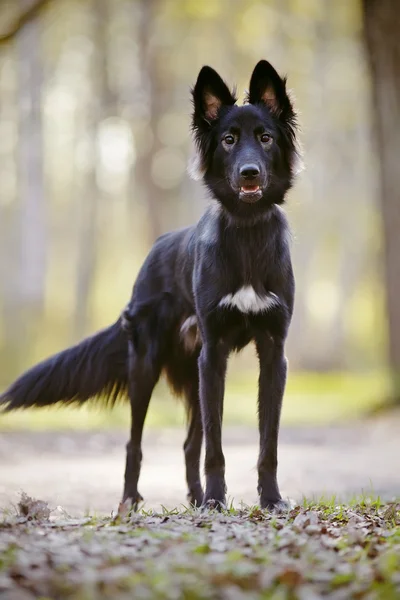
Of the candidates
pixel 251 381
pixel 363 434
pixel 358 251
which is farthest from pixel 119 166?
pixel 363 434

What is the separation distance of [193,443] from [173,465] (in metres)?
2.51

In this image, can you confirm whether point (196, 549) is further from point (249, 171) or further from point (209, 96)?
point (209, 96)

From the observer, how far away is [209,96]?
221 inches

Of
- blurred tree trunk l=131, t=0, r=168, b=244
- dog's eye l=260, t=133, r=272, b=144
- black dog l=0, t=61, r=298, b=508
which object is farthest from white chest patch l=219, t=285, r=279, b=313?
blurred tree trunk l=131, t=0, r=168, b=244

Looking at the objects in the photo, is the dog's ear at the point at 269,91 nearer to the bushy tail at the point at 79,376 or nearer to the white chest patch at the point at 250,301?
the white chest patch at the point at 250,301

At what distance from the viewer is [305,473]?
8062 mm

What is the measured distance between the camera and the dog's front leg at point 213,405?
17.0 ft

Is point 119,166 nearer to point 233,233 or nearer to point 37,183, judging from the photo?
point 37,183

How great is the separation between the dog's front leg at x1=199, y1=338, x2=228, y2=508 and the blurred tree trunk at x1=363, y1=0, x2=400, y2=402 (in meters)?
8.12

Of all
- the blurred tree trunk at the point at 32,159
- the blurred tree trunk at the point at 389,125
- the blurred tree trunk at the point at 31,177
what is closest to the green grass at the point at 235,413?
the blurred tree trunk at the point at 389,125

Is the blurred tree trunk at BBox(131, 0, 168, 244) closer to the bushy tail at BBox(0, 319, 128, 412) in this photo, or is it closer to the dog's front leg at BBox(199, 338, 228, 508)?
the bushy tail at BBox(0, 319, 128, 412)

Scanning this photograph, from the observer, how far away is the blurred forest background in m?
18.3

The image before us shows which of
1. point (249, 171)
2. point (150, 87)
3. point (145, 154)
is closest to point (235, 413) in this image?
point (145, 154)

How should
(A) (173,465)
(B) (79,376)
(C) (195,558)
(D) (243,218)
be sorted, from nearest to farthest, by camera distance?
(C) (195,558)
(D) (243,218)
(B) (79,376)
(A) (173,465)
